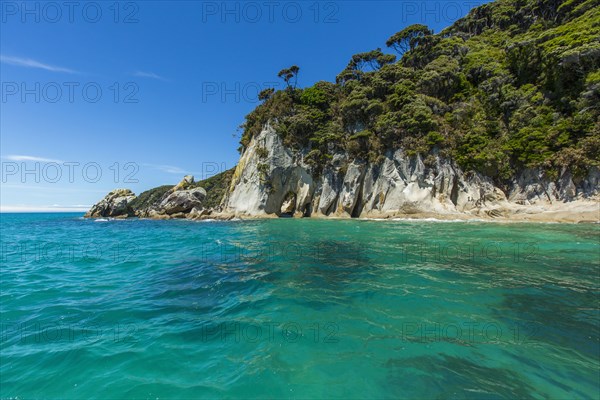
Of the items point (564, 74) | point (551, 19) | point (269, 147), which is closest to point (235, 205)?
point (269, 147)

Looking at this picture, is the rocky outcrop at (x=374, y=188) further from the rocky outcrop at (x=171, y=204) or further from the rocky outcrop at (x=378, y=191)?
the rocky outcrop at (x=171, y=204)

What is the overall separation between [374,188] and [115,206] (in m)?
61.6

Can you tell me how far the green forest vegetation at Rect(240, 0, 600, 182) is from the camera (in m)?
30.3

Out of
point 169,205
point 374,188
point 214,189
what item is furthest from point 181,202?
point 214,189

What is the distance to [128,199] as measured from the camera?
6681 centimetres

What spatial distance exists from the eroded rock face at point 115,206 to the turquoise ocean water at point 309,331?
63.7m

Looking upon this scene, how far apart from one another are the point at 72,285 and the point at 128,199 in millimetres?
68031

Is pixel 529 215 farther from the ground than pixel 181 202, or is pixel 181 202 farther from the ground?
pixel 181 202

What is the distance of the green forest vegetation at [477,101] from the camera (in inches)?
1192

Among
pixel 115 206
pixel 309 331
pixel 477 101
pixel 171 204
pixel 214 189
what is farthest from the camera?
pixel 214 189

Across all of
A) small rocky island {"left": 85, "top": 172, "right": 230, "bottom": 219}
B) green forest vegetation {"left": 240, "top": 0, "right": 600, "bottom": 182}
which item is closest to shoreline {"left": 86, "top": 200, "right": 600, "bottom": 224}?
green forest vegetation {"left": 240, "top": 0, "right": 600, "bottom": 182}

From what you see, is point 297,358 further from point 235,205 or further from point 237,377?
point 235,205

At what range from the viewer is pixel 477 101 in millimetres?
38875

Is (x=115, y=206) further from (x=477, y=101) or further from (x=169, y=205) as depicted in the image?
(x=477, y=101)
